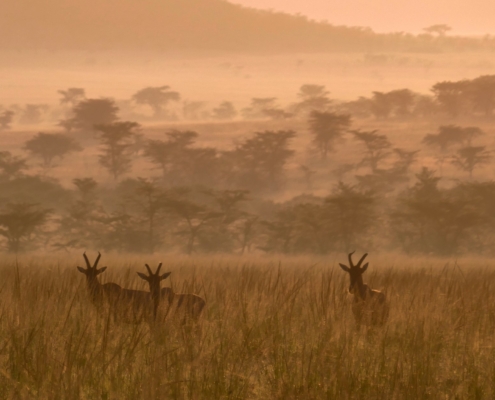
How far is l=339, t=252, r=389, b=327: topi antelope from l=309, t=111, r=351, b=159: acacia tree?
55681 millimetres

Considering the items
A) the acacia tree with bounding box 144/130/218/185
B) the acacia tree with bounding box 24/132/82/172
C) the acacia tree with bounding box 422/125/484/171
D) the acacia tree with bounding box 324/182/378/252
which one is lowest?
the acacia tree with bounding box 324/182/378/252

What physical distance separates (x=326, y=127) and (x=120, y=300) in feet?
195

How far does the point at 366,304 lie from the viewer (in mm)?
7539

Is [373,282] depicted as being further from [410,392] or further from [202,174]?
[202,174]

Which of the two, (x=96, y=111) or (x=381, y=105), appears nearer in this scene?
(x=96, y=111)

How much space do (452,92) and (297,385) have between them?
80.5 m

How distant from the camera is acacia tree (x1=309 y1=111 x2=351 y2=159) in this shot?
210 ft

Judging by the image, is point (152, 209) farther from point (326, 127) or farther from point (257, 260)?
point (326, 127)

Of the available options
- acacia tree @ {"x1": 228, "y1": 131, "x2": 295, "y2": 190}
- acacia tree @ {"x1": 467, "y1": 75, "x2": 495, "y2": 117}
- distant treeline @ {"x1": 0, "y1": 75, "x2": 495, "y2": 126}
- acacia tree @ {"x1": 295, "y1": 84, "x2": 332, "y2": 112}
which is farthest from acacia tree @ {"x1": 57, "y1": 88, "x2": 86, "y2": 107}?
acacia tree @ {"x1": 228, "y1": 131, "x2": 295, "y2": 190}

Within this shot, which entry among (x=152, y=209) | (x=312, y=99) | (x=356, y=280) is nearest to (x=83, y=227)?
(x=152, y=209)

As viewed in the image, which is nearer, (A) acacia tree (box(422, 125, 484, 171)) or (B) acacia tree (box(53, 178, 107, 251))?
(B) acacia tree (box(53, 178, 107, 251))

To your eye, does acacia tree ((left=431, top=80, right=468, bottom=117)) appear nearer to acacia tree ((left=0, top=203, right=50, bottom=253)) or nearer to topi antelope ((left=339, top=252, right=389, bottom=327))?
acacia tree ((left=0, top=203, right=50, bottom=253))

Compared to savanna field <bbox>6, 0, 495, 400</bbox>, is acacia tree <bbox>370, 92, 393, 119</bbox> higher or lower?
higher

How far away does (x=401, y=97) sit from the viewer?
289 feet
